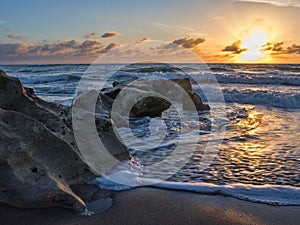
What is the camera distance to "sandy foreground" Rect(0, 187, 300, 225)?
220 cm

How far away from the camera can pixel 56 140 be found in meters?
2.79

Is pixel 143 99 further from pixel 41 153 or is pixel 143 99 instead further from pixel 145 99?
pixel 41 153

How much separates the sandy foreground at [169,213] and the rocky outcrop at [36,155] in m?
0.11

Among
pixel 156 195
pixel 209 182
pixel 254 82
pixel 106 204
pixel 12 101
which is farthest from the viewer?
pixel 254 82

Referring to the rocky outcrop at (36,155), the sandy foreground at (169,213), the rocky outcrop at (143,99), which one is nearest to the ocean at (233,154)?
the sandy foreground at (169,213)

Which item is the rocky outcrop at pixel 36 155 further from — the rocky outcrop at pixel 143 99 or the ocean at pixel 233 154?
the rocky outcrop at pixel 143 99

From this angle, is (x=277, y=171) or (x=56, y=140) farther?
(x=277, y=171)

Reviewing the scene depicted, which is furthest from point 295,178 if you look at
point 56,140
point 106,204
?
point 56,140

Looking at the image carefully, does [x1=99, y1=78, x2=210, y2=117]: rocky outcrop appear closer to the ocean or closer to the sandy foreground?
the ocean

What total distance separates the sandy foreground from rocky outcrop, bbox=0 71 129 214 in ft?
0.36

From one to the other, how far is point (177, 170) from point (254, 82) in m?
18.0

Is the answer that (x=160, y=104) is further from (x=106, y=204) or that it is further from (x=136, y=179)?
(x=106, y=204)

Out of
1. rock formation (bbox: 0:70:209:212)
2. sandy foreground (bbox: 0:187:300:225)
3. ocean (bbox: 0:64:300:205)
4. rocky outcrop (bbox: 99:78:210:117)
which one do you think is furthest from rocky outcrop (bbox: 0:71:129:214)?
rocky outcrop (bbox: 99:78:210:117)

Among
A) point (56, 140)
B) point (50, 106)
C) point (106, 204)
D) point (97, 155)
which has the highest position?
point (50, 106)
